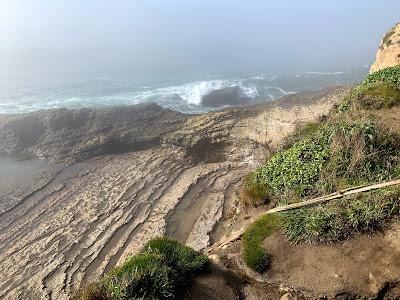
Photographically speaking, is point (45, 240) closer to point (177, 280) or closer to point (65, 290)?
point (65, 290)

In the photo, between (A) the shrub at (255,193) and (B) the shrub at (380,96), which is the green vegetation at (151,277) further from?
(B) the shrub at (380,96)

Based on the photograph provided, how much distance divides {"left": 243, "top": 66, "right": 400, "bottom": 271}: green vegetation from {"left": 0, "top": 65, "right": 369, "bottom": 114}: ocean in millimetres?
24288

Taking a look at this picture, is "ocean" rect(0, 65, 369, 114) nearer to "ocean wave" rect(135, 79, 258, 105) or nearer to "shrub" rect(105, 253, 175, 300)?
"ocean wave" rect(135, 79, 258, 105)

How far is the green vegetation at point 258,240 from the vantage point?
7914mm

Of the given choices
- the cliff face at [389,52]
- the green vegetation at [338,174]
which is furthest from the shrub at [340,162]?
the cliff face at [389,52]

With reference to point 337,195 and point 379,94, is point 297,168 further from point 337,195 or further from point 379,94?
point 379,94

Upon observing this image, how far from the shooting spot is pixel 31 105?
4188 centimetres

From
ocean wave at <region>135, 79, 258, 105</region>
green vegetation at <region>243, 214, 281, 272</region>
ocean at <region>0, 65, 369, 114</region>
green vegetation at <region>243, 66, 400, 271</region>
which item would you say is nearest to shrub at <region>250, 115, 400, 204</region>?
green vegetation at <region>243, 66, 400, 271</region>

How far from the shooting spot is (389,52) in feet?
71.9

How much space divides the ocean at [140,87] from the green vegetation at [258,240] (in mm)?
27567

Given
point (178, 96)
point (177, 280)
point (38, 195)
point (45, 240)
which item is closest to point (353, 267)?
point (177, 280)

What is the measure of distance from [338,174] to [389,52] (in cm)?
1506

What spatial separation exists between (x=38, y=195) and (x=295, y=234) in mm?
14802

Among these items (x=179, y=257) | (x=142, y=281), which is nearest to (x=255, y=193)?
(x=179, y=257)
